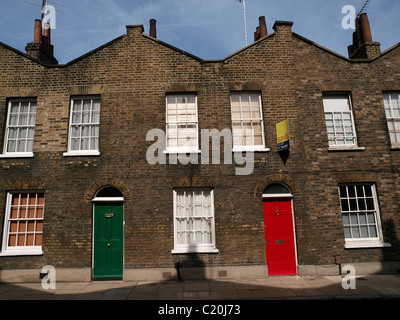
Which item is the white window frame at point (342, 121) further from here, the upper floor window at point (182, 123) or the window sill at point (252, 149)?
the upper floor window at point (182, 123)

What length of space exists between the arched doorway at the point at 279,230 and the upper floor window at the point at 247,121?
167cm

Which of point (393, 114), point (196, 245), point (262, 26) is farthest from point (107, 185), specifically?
point (393, 114)

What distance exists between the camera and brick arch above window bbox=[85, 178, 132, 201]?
337 inches

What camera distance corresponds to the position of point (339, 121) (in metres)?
9.46

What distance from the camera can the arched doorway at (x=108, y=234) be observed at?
27.3 feet

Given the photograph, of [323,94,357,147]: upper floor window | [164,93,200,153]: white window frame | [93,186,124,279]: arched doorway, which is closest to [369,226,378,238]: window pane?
[323,94,357,147]: upper floor window

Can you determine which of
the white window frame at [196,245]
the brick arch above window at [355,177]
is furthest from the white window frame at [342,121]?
the white window frame at [196,245]

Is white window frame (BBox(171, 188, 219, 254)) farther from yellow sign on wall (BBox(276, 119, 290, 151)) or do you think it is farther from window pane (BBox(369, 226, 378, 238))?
window pane (BBox(369, 226, 378, 238))

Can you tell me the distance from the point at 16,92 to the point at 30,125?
128 cm

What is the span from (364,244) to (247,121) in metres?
5.57

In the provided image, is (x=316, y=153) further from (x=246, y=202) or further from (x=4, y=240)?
(x=4, y=240)

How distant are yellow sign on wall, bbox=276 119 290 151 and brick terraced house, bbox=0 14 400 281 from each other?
231mm

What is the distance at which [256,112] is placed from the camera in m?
9.43

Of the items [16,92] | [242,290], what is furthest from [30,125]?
[242,290]
